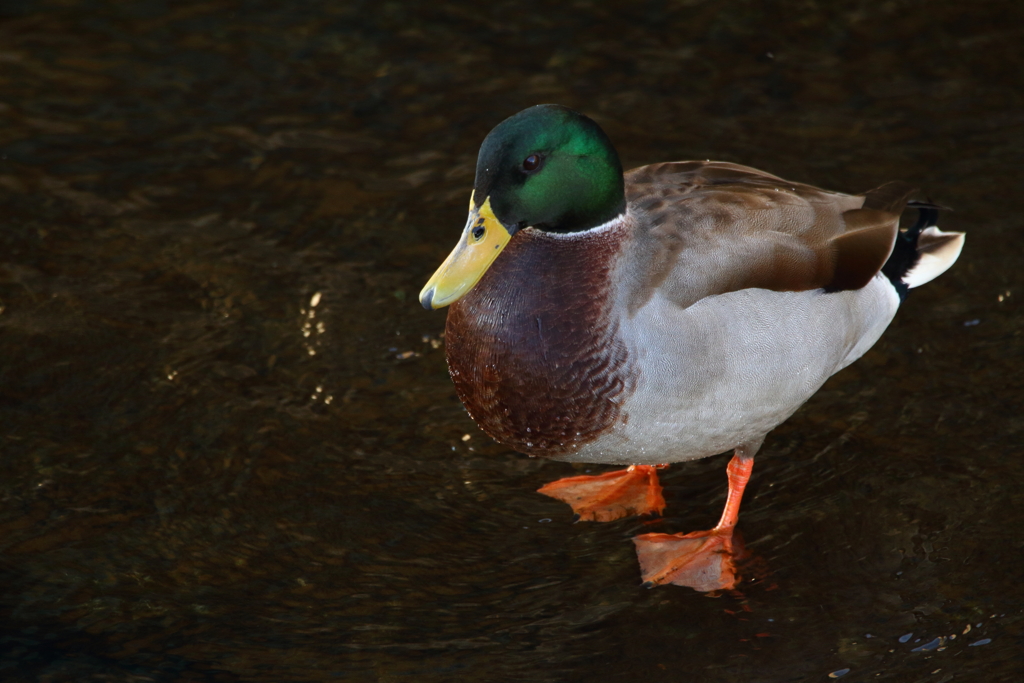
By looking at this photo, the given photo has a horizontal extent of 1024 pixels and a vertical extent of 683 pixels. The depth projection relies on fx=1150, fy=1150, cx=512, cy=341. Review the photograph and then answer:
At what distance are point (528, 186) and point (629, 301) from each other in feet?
1.47

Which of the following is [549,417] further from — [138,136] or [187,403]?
[138,136]

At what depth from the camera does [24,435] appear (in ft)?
13.8

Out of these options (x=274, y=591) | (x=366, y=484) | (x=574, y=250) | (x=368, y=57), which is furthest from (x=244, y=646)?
(x=368, y=57)

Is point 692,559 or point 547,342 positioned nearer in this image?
point 547,342

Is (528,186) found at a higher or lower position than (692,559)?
higher

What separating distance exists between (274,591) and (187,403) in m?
1.02

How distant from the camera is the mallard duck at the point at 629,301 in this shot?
334cm

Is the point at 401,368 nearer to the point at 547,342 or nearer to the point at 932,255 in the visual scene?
the point at 547,342

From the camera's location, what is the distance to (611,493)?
4.16m

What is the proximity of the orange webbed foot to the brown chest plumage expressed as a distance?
58cm

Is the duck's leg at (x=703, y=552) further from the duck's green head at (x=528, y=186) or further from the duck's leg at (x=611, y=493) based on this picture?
the duck's green head at (x=528, y=186)

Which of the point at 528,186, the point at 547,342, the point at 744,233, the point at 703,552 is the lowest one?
the point at 703,552

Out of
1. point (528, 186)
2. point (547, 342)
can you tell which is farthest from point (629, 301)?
point (528, 186)

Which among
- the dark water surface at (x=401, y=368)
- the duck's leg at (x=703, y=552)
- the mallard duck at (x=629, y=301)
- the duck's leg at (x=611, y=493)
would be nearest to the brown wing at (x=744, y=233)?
the mallard duck at (x=629, y=301)
